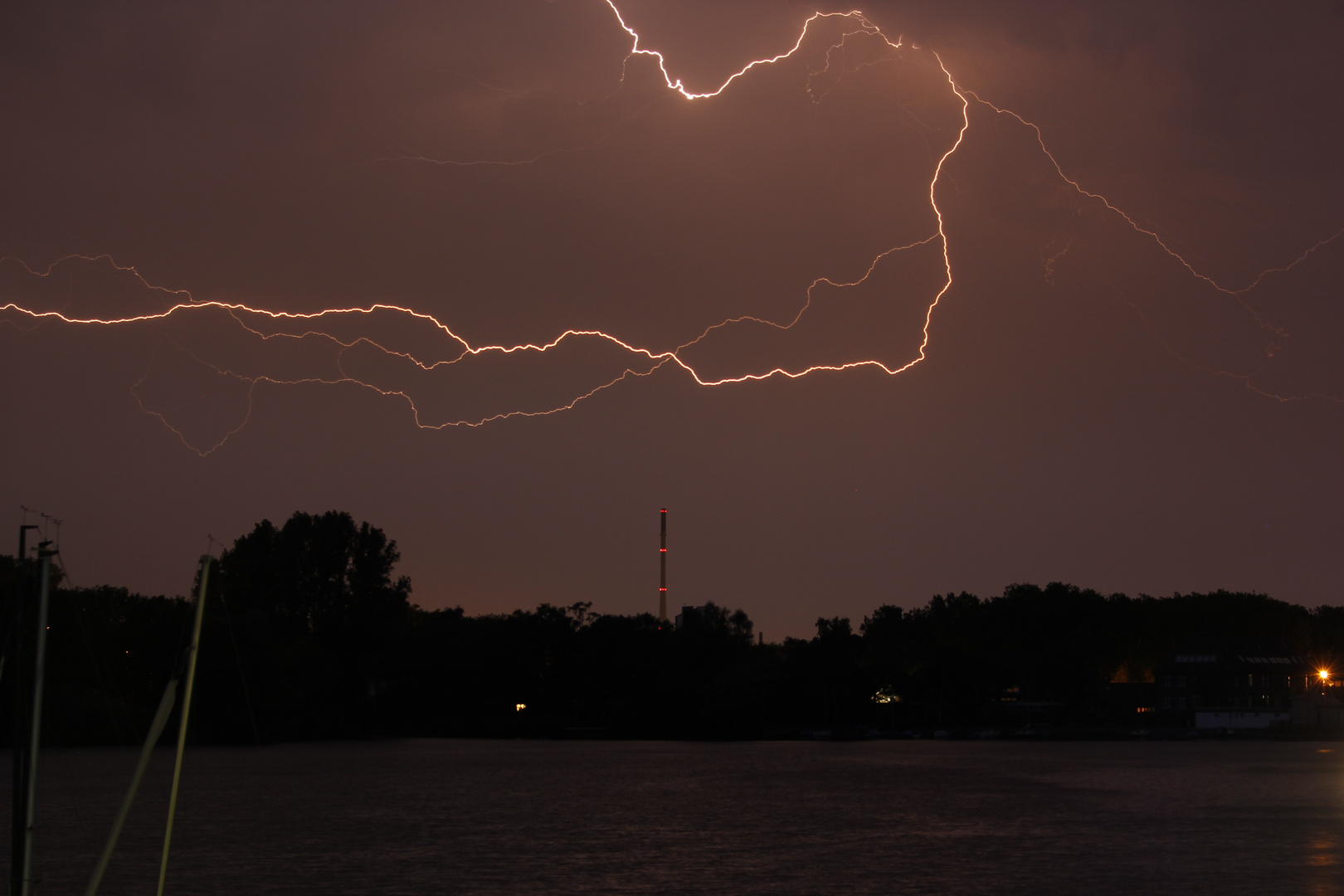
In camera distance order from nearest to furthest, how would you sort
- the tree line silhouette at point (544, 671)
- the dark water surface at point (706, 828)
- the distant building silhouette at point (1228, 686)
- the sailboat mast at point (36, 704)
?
1. the sailboat mast at point (36, 704)
2. the dark water surface at point (706, 828)
3. the tree line silhouette at point (544, 671)
4. the distant building silhouette at point (1228, 686)

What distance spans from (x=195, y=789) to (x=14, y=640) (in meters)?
48.0

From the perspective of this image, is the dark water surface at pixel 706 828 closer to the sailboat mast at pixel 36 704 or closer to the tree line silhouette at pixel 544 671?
the sailboat mast at pixel 36 704

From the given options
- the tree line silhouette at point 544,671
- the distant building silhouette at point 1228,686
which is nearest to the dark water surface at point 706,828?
the tree line silhouette at point 544,671

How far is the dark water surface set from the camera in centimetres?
3400

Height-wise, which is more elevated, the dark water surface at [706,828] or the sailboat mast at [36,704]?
the sailboat mast at [36,704]

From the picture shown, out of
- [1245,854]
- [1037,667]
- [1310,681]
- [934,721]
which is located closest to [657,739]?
[934,721]

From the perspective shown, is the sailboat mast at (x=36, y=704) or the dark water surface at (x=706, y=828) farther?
the dark water surface at (x=706, y=828)

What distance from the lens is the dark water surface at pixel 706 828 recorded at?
112 feet

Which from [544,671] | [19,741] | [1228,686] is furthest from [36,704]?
[1228,686]

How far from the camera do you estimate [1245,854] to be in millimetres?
38969

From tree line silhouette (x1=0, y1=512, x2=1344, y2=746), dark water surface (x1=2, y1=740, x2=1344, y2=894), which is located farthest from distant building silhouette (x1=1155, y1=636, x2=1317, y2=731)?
dark water surface (x1=2, y1=740, x2=1344, y2=894)

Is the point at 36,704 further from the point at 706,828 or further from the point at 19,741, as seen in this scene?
the point at 706,828

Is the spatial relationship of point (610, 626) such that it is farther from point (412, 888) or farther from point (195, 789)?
point (412, 888)

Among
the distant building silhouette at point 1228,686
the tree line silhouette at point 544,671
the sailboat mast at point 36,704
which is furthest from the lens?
the distant building silhouette at point 1228,686
